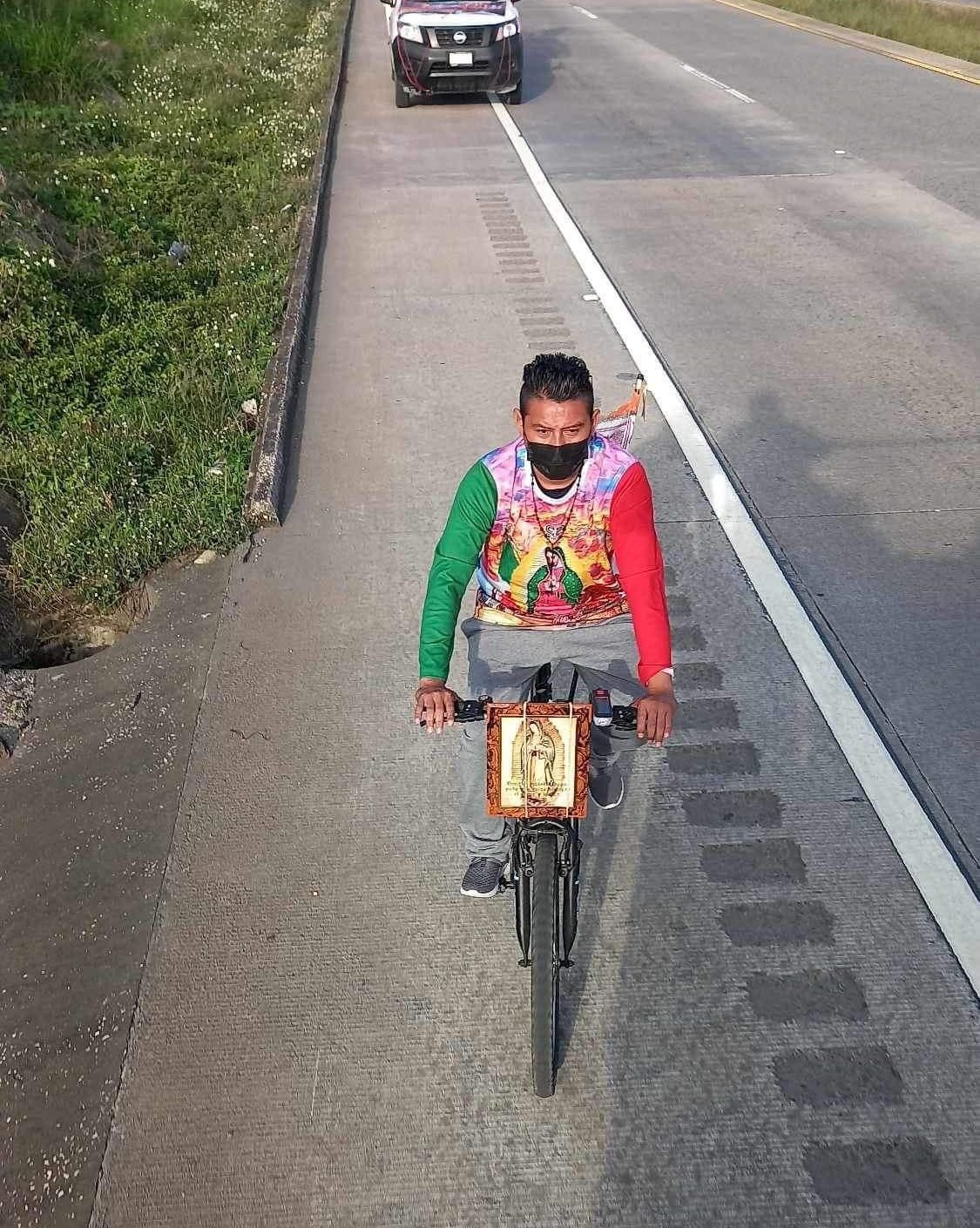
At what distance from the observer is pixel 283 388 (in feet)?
24.1

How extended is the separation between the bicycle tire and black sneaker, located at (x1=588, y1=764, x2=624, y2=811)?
72 centimetres

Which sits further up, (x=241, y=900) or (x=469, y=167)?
(x=469, y=167)

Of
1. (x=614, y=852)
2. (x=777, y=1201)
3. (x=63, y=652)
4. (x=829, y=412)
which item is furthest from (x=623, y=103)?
(x=777, y=1201)

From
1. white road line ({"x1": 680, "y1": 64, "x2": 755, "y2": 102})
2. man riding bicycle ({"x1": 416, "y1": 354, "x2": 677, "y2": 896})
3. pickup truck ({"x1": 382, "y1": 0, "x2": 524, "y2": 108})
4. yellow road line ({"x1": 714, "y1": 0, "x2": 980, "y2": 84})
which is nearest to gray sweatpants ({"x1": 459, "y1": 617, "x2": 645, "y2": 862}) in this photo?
man riding bicycle ({"x1": 416, "y1": 354, "x2": 677, "y2": 896})

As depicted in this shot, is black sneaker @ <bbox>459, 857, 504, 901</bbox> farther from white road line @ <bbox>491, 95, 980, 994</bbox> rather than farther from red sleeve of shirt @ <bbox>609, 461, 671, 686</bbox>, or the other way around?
white road line @ <bbox>491, 95, 980, 994</bbox>

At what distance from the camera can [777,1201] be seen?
9.24ft

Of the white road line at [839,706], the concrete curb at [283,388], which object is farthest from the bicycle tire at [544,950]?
the concrete curb at [283,388]

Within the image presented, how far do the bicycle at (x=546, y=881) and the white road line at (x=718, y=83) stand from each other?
16300mm

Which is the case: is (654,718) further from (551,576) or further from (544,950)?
(544,950)

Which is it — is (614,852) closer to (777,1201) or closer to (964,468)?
(777,1201)

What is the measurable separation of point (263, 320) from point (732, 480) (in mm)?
4327

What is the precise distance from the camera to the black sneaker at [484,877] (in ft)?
12.0

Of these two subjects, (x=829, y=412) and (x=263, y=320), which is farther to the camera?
(x=263, y=320)

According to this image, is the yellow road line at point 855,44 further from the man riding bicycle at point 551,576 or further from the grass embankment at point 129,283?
the man riding bicycle at point 551,576
